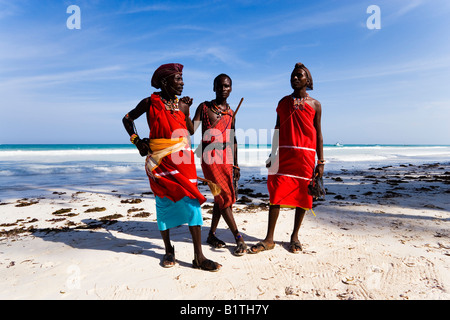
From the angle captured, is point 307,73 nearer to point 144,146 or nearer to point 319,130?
point 319,130

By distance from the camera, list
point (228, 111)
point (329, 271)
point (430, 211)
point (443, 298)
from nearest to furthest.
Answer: point (443, 298) < point (329, 271) < point (228, 111) < point (430, 211)

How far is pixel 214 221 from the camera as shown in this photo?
12.6ft

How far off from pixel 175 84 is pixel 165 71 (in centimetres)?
18

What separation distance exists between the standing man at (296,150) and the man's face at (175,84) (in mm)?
1450

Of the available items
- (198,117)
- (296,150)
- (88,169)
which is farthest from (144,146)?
(88,169)

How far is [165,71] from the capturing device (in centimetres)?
296

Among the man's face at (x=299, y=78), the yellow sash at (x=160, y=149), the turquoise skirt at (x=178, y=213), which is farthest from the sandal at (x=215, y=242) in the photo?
the man's face at (x=299, y=78)

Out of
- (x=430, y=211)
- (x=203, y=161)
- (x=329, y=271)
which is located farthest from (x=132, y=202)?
(x=430, y=211)

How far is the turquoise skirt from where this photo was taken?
2992 mm

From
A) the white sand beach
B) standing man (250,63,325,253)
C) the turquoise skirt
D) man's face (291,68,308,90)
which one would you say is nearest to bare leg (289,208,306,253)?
standing man (250,63,325,253)

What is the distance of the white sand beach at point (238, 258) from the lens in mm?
2500

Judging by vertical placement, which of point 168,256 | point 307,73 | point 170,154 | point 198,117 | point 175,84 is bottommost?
point 168,256
